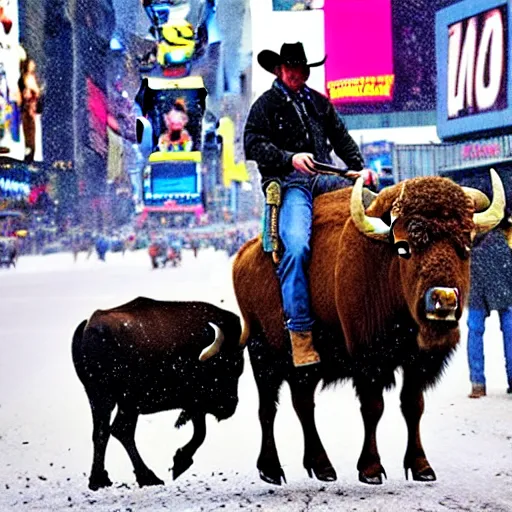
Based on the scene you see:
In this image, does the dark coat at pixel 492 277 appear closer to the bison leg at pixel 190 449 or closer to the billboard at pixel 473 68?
the billboard at pixel 473 68

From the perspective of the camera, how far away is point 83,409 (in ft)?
11.3

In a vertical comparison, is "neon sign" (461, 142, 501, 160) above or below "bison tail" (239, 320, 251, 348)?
above

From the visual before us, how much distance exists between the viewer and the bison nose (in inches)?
106

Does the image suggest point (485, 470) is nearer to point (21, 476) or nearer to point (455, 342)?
point (455, 342)

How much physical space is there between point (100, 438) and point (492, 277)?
1.59 meters

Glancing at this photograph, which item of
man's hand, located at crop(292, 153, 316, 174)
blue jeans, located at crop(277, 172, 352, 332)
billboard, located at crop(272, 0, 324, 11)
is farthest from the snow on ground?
billboard, located at crop(272, 0, 324, 11)

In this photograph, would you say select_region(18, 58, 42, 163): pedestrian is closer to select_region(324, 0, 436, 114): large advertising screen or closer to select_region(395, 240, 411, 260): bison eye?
select_region(324, 0, 436, 114): large advertising screen

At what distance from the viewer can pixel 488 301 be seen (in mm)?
3480

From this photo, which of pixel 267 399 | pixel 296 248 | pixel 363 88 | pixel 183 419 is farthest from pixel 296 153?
pixel 183 419

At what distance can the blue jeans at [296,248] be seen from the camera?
310 centimetres

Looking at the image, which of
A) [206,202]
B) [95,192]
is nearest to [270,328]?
[206,202]

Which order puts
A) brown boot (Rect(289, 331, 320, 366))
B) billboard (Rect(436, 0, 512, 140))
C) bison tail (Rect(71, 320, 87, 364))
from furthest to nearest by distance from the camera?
1. billboard (Rect(436, 0, 512, 140))
2. bison tail (Rect(71, 320, 87, 364))
3. brown boot (Rect(289, 331, 320, 366))

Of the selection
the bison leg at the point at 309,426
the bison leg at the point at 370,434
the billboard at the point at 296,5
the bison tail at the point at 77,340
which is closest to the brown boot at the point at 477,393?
the bison leg at the point at 370,434

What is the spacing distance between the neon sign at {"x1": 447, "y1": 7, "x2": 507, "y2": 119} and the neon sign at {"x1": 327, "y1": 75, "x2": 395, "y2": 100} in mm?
248
